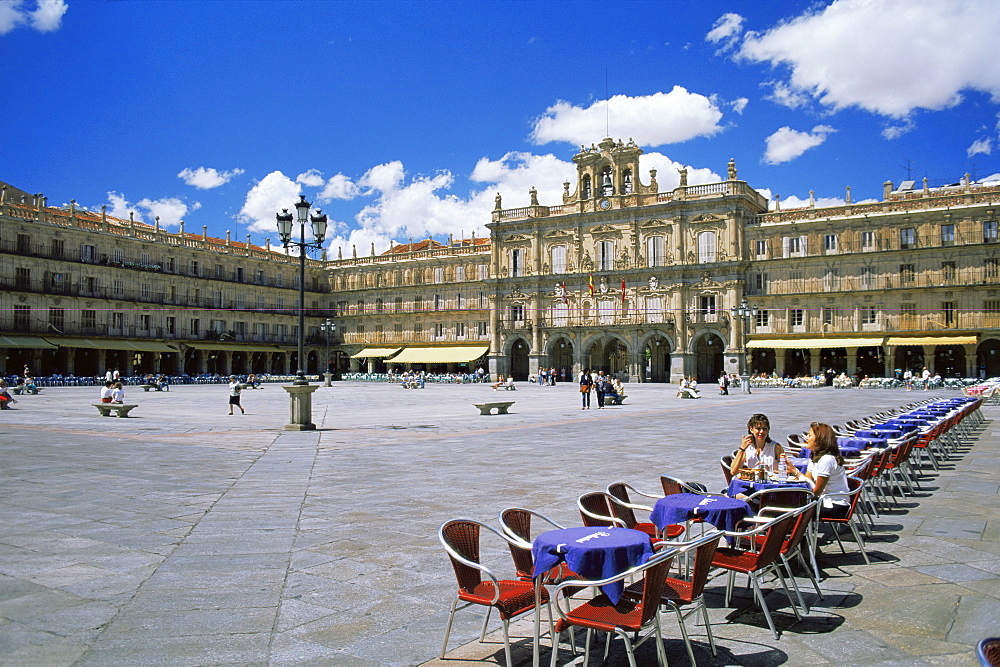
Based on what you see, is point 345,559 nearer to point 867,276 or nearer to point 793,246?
point 867,276

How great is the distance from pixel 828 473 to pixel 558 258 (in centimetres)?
5276

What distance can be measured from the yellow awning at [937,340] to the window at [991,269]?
12.8 ft

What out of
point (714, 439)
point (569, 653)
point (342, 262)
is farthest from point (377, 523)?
point (342, 262)

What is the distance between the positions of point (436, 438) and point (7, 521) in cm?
927

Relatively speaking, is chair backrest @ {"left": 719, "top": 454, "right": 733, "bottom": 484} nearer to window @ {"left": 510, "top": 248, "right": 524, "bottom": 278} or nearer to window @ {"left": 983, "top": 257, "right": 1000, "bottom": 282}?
window @ {"left": 983, "top": 257, "right": 1000, "bottom": 282}

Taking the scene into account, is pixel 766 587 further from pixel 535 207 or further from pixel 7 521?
pixel 535 207

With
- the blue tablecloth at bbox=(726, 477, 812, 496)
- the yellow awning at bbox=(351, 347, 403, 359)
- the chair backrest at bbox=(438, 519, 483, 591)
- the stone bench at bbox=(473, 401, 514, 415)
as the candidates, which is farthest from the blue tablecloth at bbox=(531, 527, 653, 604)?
the yellow awning at bbox=(351, 347, 403, 359)

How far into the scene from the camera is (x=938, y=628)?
458cm

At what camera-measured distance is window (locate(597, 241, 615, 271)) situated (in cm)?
5628

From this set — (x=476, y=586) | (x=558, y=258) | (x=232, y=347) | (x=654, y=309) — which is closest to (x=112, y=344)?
(x=232, y=347)

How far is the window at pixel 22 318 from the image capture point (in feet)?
163

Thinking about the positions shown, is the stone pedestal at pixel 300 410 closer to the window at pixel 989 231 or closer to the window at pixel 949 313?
the window at pixel 949 313

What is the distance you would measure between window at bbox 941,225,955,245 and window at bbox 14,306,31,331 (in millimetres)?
59879

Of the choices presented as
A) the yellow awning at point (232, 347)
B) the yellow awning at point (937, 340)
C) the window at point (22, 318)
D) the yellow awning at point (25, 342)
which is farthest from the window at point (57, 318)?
the yellow awning at point (937, 340)
